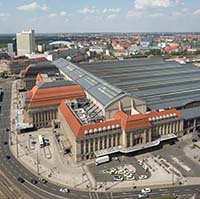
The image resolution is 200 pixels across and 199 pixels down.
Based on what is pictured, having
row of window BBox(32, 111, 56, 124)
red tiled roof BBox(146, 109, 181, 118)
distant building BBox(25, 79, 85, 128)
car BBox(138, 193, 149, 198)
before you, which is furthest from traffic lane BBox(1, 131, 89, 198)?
red tiled roof BBox(146, 109, 181, 118)

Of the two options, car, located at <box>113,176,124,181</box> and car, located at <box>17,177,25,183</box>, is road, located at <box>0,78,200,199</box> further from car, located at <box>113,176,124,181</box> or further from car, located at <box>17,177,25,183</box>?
car, located at <box>113,176,124,181</box>

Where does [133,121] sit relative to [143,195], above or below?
above

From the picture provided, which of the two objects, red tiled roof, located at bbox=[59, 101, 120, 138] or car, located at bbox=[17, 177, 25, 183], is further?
red tiled roof, located at bbox=[59, 101, 120, 138]

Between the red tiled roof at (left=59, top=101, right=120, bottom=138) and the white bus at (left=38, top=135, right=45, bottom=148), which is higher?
the red tiled roof at (left=59, top=101, right=120, bottom=138)

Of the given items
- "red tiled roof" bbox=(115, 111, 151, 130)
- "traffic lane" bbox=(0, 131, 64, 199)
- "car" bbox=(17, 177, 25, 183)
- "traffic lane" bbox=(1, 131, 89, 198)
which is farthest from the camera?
"red tiled roof" bbox=(115, 111, 151, 130)

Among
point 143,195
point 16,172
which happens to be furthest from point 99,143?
point 16,172

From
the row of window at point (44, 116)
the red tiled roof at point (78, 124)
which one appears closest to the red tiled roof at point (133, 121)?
the red tiled roof at point (78, 124)

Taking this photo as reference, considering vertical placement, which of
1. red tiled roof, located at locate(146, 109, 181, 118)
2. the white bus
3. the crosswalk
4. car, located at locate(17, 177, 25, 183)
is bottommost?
the crosswalk

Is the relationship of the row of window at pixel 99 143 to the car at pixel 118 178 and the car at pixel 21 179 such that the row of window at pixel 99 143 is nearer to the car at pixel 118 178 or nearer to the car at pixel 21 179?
the car at pixel 118 178

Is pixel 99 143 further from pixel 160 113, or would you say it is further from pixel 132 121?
pixel 160 113

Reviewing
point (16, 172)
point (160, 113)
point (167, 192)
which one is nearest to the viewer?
point (167, 192)
